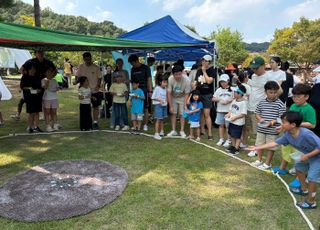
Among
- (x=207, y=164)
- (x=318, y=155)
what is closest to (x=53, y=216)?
(x=207, y=164)

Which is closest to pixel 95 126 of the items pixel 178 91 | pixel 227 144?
pixel 178 91

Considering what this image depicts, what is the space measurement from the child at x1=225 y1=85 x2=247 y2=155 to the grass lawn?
17.0 inches

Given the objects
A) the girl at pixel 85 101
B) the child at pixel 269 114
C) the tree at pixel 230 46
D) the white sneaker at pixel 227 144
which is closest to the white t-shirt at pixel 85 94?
the girl at pixel 85 101

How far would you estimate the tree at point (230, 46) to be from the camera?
47.0 metres

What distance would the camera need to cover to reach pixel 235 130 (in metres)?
4.95

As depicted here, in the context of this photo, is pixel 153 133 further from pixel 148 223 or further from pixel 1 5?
pixel 1 5

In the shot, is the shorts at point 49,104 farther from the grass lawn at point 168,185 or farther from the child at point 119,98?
the child at point 119,98

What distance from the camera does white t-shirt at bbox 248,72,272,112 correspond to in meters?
4.79

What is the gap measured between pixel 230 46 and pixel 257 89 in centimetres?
4529

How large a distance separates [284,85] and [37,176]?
5.37 m

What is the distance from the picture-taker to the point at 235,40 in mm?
48531

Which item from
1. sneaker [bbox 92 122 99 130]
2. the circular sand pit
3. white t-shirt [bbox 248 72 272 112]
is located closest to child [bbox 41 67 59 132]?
sneaker [bbox 92 122 99 130]

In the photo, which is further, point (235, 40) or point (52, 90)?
point (235, 40)

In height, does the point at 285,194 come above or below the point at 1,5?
below
